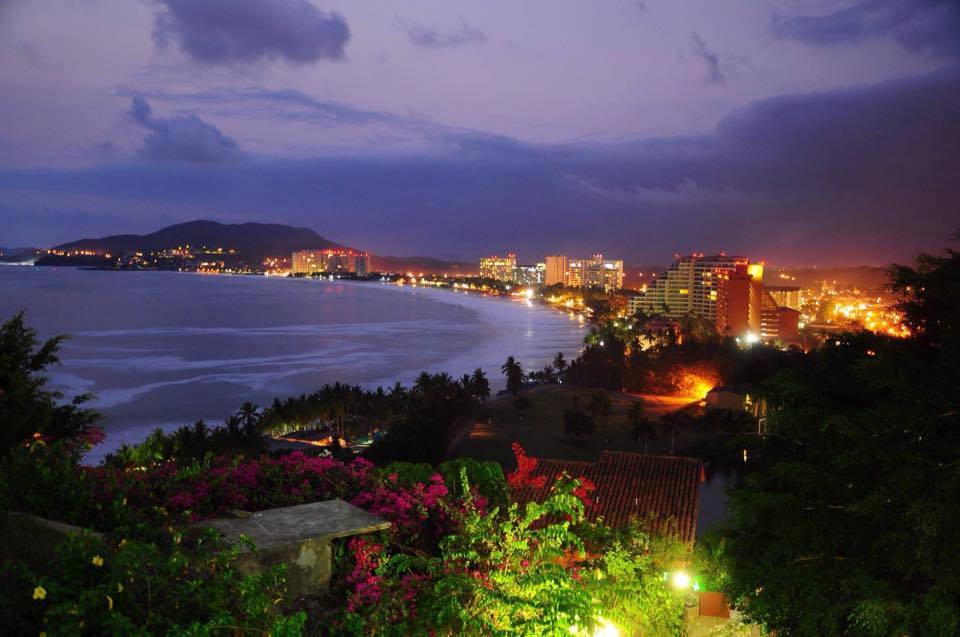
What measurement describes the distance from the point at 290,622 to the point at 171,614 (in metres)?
0.43

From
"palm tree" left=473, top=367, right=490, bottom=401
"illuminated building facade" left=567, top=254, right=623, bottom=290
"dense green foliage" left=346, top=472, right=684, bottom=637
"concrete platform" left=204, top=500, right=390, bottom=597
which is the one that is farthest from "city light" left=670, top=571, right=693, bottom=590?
"illuminated building facade" left=567, top=254, right=623, bottom=290

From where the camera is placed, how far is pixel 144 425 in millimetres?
24844

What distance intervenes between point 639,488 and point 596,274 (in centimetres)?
16557

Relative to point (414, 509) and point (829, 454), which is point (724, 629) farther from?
point (414, 509)

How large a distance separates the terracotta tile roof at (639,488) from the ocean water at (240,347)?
13865 mm

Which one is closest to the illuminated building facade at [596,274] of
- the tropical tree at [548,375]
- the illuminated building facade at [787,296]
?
the illuminated building facade at [787,296]

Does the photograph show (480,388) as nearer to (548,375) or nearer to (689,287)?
(548,375)

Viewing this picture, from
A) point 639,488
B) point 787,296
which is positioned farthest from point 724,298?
point 639,488

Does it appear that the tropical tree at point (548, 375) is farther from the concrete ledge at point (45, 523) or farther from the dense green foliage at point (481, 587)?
the concrete ledge at point (45, 523)

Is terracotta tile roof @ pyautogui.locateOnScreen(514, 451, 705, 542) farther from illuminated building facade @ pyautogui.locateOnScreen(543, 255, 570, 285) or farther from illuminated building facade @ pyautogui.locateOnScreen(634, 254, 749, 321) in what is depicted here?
illuminated building facade @ pyautogui.locateOnScreen(543, 255, 570, 285)

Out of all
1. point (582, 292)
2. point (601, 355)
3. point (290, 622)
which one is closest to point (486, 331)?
point (601, 355)

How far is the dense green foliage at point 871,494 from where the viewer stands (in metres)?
3.75

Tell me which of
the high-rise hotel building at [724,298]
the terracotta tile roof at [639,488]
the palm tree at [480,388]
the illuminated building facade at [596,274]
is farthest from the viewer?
the illuminated building facade at [596,274]

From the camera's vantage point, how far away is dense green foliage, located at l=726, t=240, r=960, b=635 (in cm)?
375
